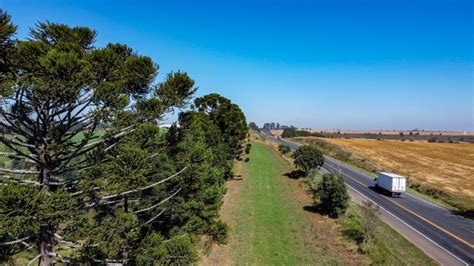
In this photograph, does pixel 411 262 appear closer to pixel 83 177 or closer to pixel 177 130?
pixel 177 130

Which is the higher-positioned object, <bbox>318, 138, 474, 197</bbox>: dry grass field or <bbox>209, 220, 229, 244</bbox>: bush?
<bbox>209, 220, 229, 244</bbox>: bush

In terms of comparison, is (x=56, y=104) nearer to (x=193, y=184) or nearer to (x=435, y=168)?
(x=193, y=184)

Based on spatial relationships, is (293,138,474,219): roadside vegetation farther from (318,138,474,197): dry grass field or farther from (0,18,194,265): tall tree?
(0,18,194,265): tall tree

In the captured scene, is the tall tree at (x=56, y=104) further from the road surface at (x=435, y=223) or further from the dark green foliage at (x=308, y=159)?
the dark green foliage at (x=308, y=159)

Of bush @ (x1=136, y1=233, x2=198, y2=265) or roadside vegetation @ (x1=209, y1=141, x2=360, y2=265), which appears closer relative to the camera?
bush @ (x1=136, y1=233, x2=198, y2=265)

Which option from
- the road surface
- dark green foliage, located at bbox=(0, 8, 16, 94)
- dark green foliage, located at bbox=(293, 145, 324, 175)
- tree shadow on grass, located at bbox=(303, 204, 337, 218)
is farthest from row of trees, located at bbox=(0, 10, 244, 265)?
dark green foliage, located at bbox=(293, 145, 324, 175)

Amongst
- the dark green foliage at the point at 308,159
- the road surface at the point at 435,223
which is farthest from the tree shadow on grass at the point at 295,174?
the road surface at the point at 435,223
